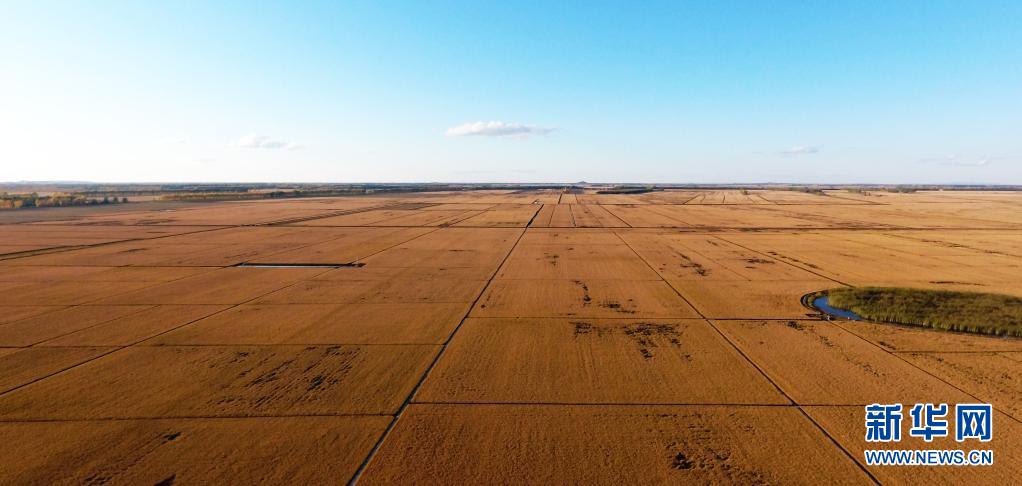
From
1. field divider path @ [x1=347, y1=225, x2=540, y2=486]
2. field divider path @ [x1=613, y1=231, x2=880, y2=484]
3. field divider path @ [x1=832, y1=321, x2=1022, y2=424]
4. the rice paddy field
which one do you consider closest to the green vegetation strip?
the rice paddy field

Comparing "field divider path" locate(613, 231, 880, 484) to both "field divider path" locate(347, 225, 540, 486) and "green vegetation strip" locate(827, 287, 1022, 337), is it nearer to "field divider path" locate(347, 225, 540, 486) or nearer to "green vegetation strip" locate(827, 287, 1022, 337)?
"green vegetation strip" locate(827, 287, 1022, 337)

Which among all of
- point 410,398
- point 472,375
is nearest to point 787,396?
point 472,375

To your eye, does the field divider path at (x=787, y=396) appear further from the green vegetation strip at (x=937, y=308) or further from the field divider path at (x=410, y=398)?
the field divider path at (x=410, y=398)

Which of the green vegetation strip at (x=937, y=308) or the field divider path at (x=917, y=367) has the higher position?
the green vegetation strip at (x=937, y=308)

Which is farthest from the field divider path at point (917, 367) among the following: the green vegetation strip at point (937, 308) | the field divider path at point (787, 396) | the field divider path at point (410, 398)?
the field divider path at point (410, 398)

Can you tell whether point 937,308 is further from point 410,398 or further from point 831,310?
point 410,398

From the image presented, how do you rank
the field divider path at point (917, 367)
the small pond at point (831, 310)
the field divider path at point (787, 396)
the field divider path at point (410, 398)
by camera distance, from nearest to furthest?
1. the field divider path at point (410, 398)
2. the field divider path at point (787, 396)
3. the field divider path at point (917, 367)
4. the small pond at point (831, 310)
